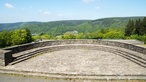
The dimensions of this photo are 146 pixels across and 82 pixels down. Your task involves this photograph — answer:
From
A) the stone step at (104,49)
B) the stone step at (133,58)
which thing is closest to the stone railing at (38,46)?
the stone step at (104,49)

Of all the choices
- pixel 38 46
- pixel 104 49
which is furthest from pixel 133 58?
pixel 38 46

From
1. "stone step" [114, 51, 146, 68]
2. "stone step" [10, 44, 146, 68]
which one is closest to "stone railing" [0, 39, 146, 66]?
"stone step" [10, 44, 146, 68]

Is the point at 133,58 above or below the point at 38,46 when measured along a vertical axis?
below

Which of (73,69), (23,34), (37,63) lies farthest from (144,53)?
(23,34)

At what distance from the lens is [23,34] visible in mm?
40844

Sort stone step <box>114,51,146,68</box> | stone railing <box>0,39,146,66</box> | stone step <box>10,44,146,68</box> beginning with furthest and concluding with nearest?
stone step <box>10,44,146,68</box> < stone step <box>114,51,146,68</box> < stone railing <box>0,39,146,66</box>

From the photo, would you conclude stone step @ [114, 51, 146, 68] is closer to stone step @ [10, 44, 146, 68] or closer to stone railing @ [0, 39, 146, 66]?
stone step @ [10, 44, 146, 68]

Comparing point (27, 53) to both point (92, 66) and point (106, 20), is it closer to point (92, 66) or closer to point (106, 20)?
point (92, 66)

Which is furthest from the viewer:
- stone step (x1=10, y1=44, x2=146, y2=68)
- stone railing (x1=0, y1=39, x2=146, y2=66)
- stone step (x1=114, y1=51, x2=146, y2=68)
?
stone step (x1=10, y1=44, x2=146, y2=68)

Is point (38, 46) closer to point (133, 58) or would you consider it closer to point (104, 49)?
point (104, 49)

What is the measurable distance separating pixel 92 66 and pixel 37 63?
13.8 feet

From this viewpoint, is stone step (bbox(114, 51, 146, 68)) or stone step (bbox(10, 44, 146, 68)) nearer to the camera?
stone step (bbox(114, 51, 146, 68))

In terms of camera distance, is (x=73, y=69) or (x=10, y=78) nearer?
(x=10, y=78)

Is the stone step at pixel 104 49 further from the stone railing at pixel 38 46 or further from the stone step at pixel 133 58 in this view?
the stone railing at pixel 38 46
